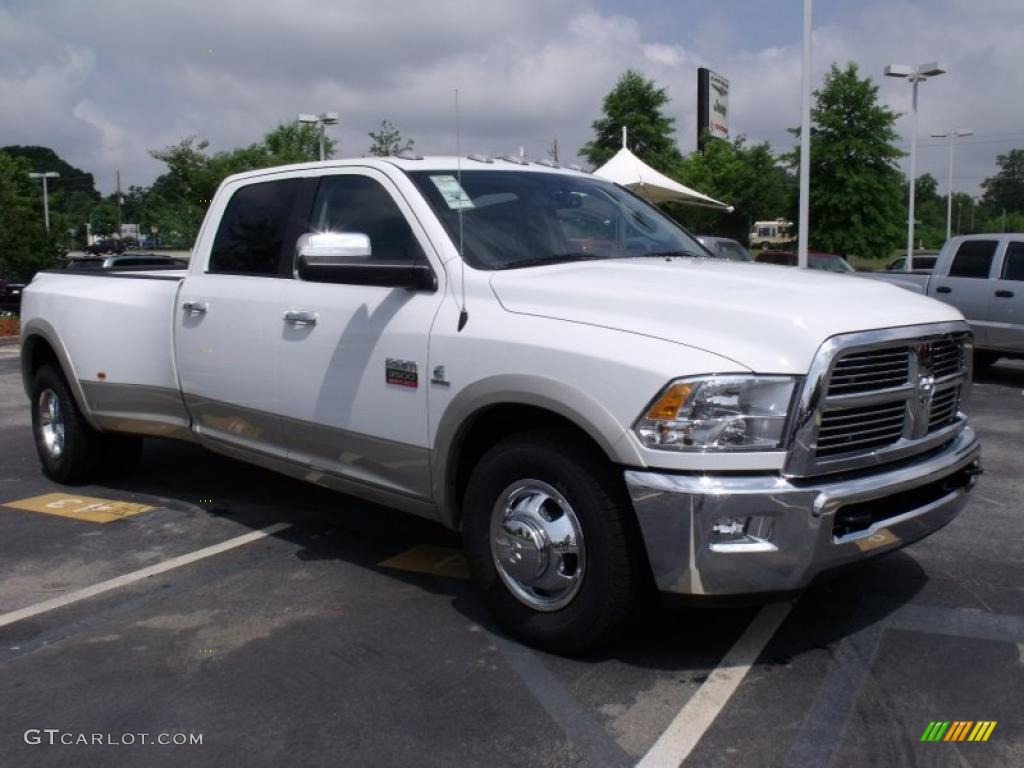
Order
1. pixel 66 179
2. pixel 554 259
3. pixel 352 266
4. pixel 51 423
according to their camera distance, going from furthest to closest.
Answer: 1. pixel 66 179
2. pixel 51 423
3. pixel 554 259
4. pixel 352 266

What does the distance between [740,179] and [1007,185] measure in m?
105

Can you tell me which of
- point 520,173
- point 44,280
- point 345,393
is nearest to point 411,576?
point 345,393

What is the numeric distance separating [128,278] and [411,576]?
2.82 metres

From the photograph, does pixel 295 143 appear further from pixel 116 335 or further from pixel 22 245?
pixel 116 335

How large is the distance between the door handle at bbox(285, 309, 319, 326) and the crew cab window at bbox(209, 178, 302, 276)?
36cm

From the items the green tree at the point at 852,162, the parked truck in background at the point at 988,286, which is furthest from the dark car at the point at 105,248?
the parked truck in background at the point at 988,286

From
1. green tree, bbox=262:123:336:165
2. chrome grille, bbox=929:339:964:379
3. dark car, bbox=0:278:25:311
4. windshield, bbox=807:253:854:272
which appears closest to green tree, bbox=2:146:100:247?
green tree, bbox=262:123:336:165

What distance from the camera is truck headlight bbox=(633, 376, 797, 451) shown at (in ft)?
10.5

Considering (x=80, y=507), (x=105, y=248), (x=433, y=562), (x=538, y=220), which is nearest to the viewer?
(x=538, y=220)

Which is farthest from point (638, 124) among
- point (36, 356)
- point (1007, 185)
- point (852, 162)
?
point (1007, 185)

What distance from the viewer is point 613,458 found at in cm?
335

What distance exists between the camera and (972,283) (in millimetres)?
12219

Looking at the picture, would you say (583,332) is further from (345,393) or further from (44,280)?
(44,280)

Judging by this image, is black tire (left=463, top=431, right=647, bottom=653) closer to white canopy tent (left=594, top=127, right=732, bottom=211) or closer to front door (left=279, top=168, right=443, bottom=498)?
front door (left=279, top=168, right=443, bottom=498)
